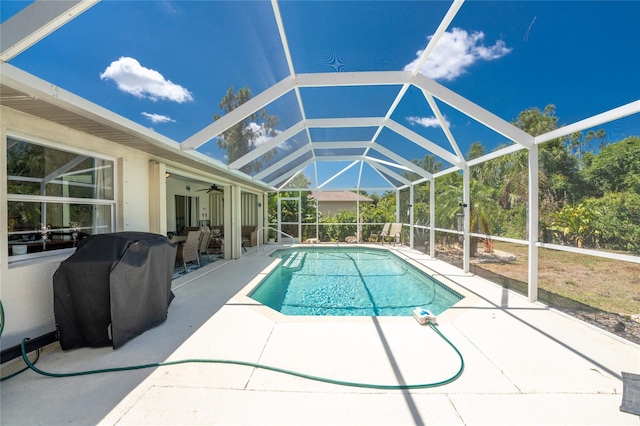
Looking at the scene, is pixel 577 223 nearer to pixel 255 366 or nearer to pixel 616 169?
pixel 616 169

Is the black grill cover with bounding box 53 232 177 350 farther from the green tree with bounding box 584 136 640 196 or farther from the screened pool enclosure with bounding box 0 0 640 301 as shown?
the green tree with bounding box 584 136 640 196

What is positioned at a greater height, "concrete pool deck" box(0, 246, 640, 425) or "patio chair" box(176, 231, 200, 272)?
"patio chair" box(176, 231, 200, 272)

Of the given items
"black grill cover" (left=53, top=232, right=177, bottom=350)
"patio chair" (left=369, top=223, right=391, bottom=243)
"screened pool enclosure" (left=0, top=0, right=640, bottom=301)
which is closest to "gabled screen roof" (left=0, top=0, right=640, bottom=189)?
"screened pool enclosure" (left=0, top=0, right=640, bottom=301)

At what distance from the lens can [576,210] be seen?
4.60m

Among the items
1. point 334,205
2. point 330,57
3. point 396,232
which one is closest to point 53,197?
point 330,57

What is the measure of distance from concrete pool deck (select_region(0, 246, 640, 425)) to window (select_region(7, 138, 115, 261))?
1.34 m

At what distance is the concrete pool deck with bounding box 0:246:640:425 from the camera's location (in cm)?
207

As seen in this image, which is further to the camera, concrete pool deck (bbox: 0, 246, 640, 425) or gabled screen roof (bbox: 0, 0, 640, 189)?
gabled screen roof (bbox: 0, 0, 640, 189)

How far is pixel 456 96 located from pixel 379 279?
4456 millimetres

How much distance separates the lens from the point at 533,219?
443cm

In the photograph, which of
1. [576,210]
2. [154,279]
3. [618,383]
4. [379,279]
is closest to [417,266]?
[379,279]

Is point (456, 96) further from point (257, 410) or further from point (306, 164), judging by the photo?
point (306, 164)

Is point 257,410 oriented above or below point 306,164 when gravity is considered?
below

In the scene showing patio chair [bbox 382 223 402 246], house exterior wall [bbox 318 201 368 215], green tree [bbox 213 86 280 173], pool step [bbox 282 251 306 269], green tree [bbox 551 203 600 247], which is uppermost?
green tree [bbox 213 86 280 173]
